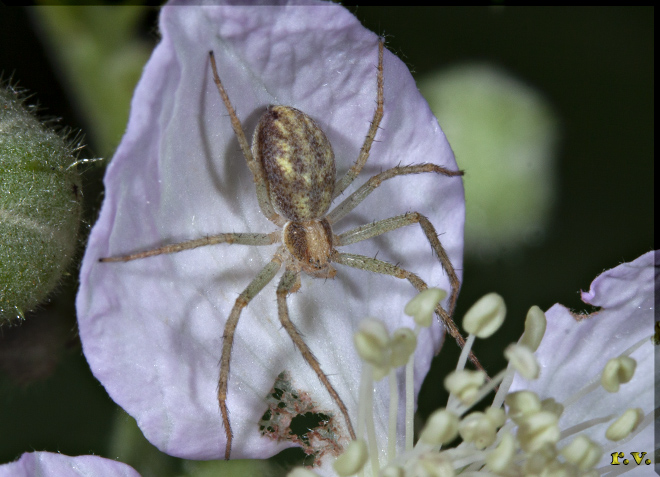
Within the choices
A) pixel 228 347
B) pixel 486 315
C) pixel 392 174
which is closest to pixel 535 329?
pixel 486 315

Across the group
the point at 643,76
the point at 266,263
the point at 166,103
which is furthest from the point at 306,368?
the point at 643,76

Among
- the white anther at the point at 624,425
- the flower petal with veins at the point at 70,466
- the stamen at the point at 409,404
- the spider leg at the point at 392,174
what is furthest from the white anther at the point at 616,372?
the flower petal with veins at the point at 70,466

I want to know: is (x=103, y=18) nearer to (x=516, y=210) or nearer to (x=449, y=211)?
(x=449, y=211)

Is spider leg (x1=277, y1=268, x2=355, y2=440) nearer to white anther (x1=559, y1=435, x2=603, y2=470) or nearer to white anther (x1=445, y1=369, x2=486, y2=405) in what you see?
white anther (x1=445, y1=369, x2=486, y2=405)

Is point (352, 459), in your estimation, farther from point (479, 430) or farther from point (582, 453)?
point (582, 453)

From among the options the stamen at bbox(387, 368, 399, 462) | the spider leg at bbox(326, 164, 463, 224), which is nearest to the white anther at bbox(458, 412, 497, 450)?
the stamen at bbox(387, 368, 399, 462)

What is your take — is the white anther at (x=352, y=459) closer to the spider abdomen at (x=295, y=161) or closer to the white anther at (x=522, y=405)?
the white anther at (x=522, y=405)
